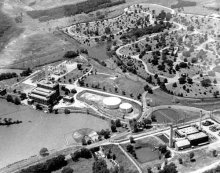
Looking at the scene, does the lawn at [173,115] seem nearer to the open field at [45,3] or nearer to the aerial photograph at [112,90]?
the aerial photograph at [112,90]

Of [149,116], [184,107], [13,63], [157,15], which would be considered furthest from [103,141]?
[157,15]

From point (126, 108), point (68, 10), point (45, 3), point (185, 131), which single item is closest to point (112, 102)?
point (126, 108)

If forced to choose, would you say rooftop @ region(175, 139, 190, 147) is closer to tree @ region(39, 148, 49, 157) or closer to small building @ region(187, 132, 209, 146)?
small building @ region(187, 132, 209, 146)

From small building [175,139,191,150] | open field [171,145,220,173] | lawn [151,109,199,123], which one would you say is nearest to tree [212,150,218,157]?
open field [171,145,220,173]

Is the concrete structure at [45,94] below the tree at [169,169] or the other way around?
the other way around

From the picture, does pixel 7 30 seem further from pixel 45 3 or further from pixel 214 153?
pixel 214 153

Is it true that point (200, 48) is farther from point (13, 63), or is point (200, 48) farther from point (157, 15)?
point (13, 63)

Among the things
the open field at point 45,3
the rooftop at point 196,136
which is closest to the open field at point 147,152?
the rooftop at point 196,136
